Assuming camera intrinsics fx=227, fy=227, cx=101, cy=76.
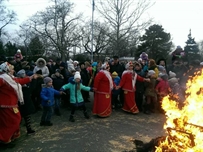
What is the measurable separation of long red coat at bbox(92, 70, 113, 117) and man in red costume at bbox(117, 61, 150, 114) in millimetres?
733

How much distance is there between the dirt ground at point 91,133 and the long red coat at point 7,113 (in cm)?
38

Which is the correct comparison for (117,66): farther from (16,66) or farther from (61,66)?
(16,66)

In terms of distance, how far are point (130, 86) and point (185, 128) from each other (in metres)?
4.36

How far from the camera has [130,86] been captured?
8.60m

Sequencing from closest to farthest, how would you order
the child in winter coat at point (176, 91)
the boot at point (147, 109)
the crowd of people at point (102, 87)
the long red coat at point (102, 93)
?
the crowd of people at point (102, 87) < the long red coat at point (102, 93) < the child in winter coat at point (176, 91) < the boot at point (147, 109)

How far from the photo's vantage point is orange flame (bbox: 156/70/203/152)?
4.00 meters

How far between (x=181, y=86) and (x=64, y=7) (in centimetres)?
2563

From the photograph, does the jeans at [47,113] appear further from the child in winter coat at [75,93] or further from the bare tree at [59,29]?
the bare tree at [59,29]

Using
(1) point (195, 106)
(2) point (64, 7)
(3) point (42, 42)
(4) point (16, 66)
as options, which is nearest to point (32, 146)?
(1) point (195, 106)

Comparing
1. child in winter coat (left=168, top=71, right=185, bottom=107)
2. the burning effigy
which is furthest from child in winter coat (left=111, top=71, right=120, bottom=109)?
the burning effigy

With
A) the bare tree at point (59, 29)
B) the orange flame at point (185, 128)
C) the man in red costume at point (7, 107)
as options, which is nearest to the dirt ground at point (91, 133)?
the man in red costume at point (7, 107)

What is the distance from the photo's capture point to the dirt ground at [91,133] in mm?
5422

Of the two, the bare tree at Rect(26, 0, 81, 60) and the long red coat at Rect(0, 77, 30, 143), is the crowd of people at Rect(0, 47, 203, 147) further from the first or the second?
→ the bare tree at Rect(26, 0, 81, 60)

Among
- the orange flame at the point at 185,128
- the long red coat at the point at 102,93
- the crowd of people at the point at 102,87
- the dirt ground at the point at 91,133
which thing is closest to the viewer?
the orange flame at the point at 185,128
